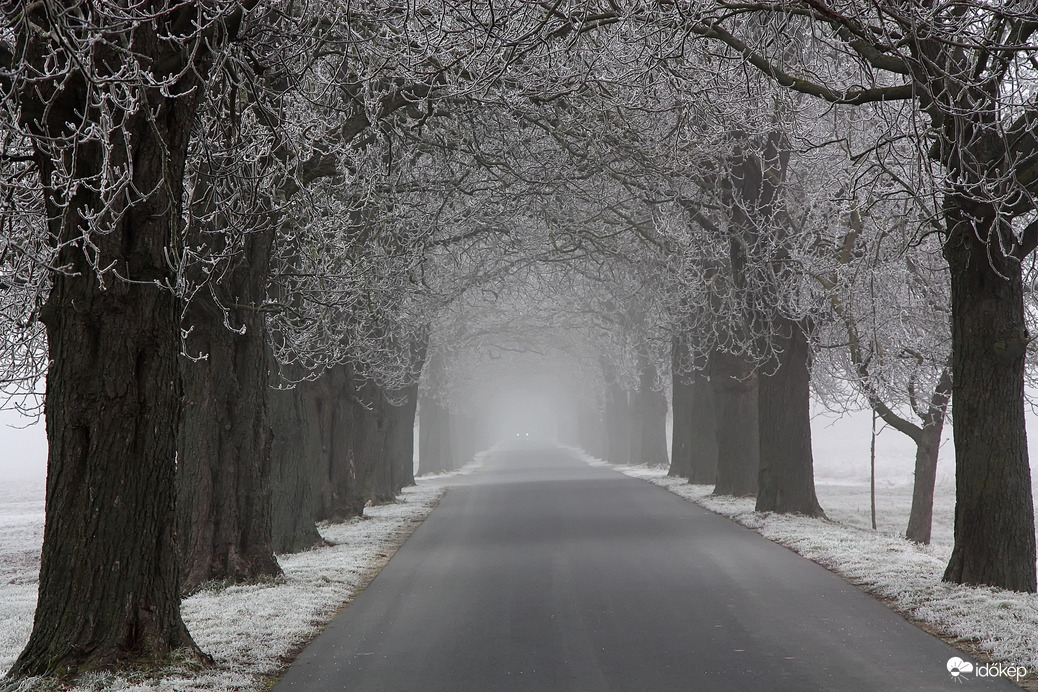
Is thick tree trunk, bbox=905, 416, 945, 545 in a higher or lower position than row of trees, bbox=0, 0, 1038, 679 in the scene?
lower

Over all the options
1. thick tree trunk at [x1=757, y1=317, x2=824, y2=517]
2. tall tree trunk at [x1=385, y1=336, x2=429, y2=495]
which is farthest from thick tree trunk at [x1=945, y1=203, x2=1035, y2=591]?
tall tree trunk at [x1=385, y1=336, x2=429, y2=495]

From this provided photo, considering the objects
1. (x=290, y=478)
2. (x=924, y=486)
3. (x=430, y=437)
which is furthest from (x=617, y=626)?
(x=430, y=437)

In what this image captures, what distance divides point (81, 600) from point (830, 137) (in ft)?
41.9

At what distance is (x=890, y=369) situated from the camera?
1898cm

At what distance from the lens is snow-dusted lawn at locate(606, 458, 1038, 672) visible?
7.68 metres

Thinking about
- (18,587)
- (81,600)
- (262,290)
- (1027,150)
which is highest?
(1027,150)

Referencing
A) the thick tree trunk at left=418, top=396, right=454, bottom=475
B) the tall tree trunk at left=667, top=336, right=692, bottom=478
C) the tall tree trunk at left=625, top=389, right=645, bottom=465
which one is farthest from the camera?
the tall tree trunk at left=625, top=389, right=645, bottom=465

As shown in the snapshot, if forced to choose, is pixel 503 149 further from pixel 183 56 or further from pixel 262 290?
pixel 183 56

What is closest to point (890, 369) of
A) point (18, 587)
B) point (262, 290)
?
point (262, 290)

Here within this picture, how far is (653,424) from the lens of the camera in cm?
4494

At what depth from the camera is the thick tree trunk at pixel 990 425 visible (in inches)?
394

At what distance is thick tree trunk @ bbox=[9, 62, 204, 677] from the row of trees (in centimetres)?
2

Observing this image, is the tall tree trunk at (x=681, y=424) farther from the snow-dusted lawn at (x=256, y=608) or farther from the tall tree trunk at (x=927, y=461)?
the snow-dusted lawn at (x=256, y=608)

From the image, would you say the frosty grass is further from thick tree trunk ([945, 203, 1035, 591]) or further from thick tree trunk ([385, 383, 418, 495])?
thick tree trunk ([385, 383, 418, 495])
